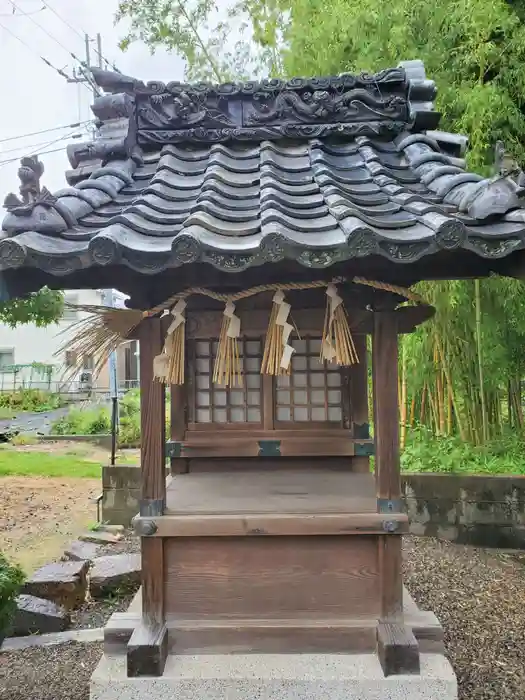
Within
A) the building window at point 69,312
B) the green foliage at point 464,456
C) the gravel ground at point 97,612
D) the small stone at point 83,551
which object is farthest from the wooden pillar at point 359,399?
the small stone at point 83,551

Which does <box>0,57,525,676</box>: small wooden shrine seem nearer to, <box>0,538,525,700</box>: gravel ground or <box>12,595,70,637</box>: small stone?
<box>0,538,525,700</box>: gravel ground

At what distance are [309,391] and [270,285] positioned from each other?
1082 mm

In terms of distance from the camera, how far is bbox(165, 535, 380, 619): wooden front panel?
271 centimetres

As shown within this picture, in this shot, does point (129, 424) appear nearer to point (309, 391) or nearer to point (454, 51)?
point (454, 51)

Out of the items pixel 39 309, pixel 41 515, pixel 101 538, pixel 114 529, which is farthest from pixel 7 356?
pixel 101 538

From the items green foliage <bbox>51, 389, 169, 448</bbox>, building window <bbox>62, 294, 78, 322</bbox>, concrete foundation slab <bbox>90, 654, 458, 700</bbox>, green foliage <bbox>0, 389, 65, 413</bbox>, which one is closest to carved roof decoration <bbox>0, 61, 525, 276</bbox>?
building window <bbox>62, 294, 78, 322</bbox>

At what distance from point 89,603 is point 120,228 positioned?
4.64 m

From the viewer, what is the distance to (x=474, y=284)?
6.29 m

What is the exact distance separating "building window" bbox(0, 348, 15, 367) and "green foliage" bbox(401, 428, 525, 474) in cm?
2535

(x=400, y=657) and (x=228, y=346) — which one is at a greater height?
(x=228, y=346)

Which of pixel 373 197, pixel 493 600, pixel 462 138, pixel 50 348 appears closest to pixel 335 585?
pixel 373 197

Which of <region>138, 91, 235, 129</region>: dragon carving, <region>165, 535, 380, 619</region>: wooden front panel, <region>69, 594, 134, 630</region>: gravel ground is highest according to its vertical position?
<region>138, 91, 235, 129</region>: dragon carving

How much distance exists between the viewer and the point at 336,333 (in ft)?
8.61

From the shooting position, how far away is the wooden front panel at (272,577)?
271 cm
